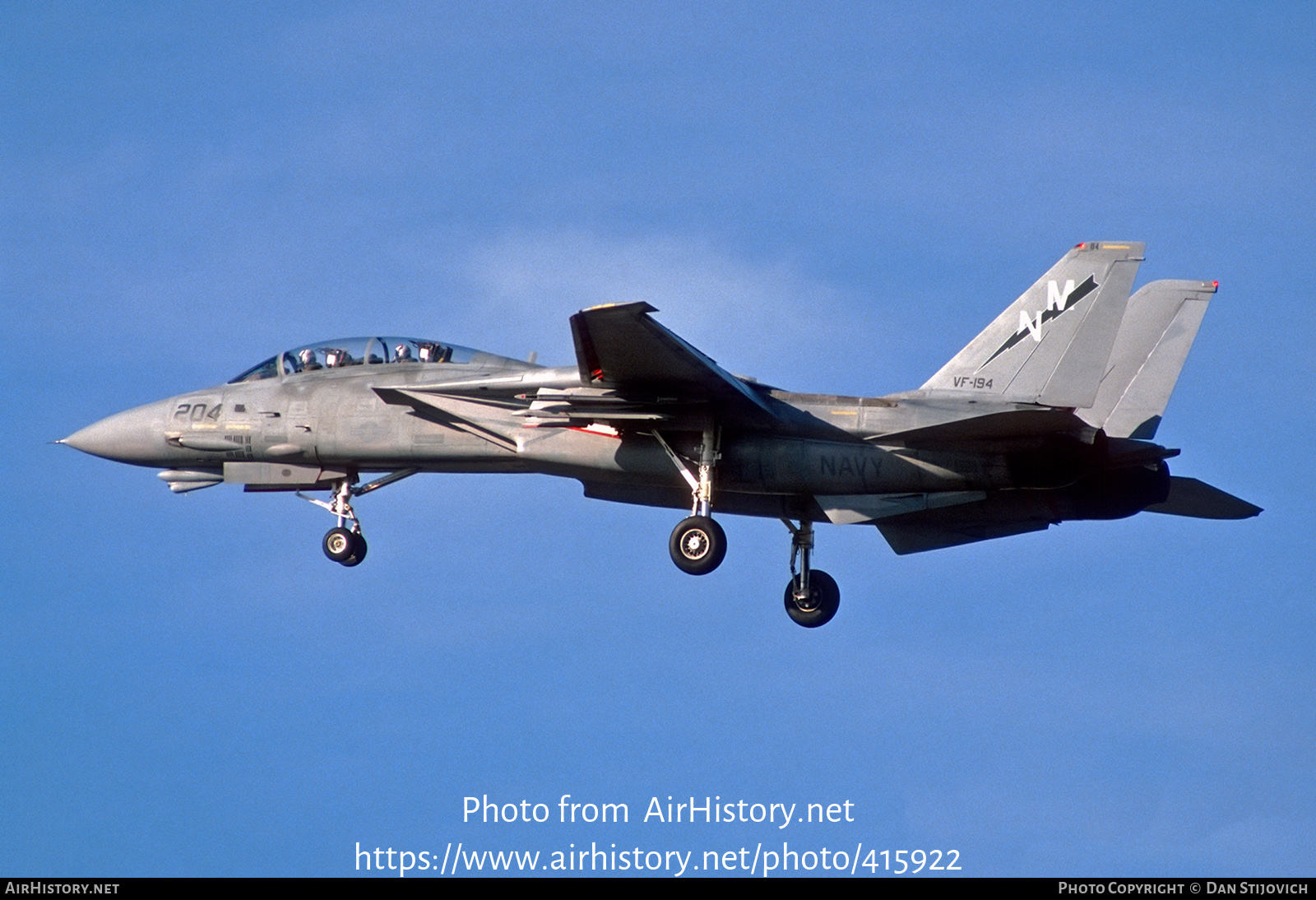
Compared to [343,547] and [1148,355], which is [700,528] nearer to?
[343,547]

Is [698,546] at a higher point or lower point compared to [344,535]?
lower

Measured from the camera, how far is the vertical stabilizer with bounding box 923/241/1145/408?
78.2ft

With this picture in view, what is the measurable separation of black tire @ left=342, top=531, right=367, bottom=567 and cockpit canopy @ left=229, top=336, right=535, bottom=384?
2494 millimetres

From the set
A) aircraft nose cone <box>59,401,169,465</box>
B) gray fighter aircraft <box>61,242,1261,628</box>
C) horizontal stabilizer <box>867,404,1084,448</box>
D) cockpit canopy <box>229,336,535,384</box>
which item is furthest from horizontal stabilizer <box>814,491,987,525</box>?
aircraft nose cone <box>59,401,169,465</box>

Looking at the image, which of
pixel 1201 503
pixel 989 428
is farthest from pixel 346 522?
pixel 1201 503

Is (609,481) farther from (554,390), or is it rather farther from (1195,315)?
(1195,315)

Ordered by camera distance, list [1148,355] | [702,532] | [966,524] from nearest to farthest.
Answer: [702,532]
[966,524]
[1148,355]

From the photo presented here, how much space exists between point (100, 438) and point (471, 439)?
19.5 feet

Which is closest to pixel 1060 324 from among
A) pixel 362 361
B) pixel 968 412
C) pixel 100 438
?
pixel 968 412

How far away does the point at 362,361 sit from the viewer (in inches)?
1054

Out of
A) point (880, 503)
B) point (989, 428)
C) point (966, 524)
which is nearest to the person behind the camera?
point (989, 428)

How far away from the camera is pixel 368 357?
1054 inches

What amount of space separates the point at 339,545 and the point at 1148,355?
11.9 meters
